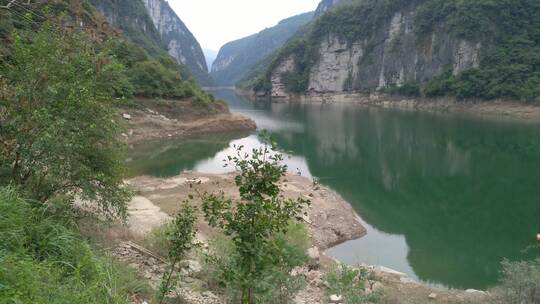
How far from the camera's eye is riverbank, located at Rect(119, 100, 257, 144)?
1528 inches

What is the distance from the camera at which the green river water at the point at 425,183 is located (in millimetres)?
16172

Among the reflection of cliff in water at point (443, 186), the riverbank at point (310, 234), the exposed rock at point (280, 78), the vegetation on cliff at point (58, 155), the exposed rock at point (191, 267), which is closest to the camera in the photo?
the vegetation on cliff at point (58, 155)

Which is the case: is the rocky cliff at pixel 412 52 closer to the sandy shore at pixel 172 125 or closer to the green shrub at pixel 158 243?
the sandy shore at pixel 172 125

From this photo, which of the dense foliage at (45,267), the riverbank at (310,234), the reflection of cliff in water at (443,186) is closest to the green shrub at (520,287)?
the riverbank at (310,234)

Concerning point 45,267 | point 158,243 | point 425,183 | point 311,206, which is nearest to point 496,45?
point 425,183

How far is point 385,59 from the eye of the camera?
407 feet

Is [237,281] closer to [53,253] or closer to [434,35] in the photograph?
[53,253]

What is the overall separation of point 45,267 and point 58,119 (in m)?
3.22

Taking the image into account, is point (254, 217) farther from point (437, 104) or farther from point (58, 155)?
point (437, 104)

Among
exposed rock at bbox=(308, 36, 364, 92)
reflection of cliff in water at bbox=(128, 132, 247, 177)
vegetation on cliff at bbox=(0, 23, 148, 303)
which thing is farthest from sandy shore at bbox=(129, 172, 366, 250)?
exposed rock at bbox=(308, 36, 364, 92)

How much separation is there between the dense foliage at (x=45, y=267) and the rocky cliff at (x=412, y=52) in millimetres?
76084

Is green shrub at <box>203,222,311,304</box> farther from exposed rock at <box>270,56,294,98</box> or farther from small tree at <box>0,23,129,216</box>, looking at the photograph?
exposed rock at <box>270,56,294,98</box>

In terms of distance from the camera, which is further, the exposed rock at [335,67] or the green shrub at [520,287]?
the exposed rock at [335,67]

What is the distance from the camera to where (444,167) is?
3222cm
